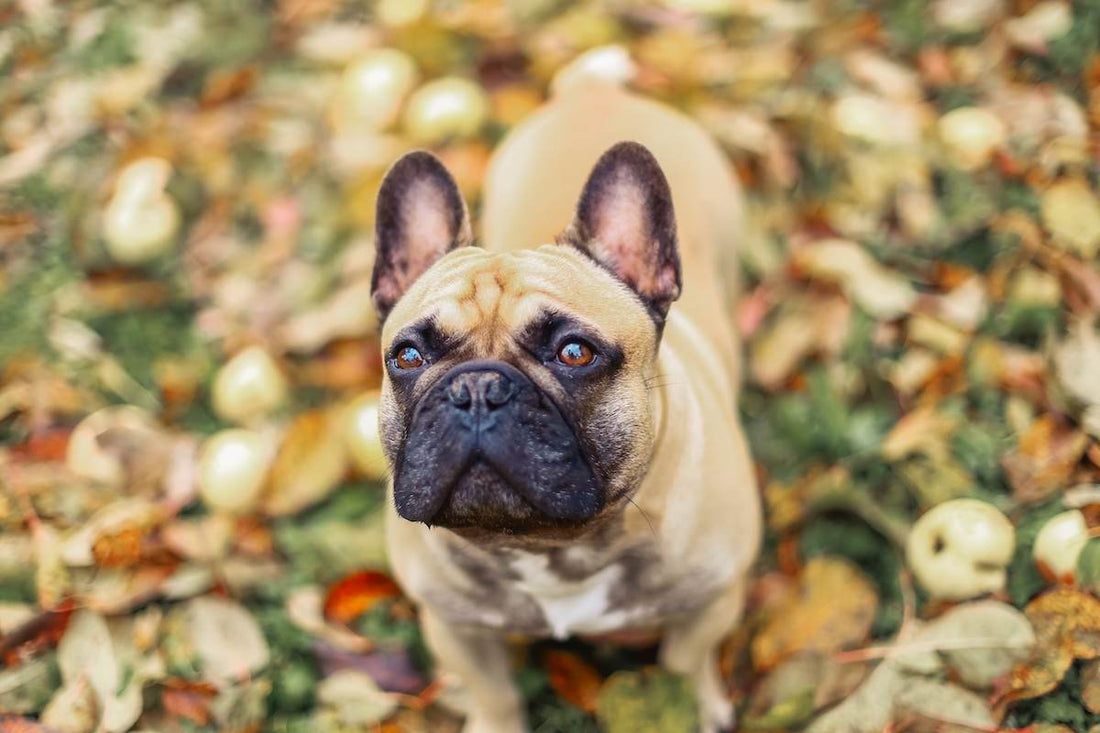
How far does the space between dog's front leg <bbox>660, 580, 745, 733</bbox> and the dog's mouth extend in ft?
2.15

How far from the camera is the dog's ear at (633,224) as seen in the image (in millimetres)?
2133

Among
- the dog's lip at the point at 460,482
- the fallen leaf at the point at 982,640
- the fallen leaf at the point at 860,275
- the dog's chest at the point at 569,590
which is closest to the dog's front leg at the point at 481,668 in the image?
the dog's chest at the point at 569,590

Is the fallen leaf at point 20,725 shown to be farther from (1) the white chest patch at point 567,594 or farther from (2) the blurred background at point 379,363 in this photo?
(1) the white chest patch at point 567,594

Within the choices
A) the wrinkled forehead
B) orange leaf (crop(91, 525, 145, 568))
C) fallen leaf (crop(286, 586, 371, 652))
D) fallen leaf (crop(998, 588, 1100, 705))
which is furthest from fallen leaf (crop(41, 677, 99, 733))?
fallen leaf (crop(998, 588, 1100, 705))

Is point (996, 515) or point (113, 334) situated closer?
point (996, 515)

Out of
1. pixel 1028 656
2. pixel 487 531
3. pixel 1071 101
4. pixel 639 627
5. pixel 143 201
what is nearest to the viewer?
pixel 487 531

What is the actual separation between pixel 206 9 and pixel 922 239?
2866mm

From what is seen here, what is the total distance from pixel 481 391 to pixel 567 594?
0.61 m

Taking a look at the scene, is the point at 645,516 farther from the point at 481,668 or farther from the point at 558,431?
the point at 481,668

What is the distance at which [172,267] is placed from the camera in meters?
3.66

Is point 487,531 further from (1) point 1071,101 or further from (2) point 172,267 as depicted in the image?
(1) point 1071,101

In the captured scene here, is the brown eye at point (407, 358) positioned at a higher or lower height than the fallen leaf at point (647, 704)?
higher

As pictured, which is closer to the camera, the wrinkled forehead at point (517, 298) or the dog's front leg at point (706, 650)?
the wrinkled forehead at point (517, 298)

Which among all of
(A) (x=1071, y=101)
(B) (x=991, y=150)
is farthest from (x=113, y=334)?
(A) (x=1071, y=101)
